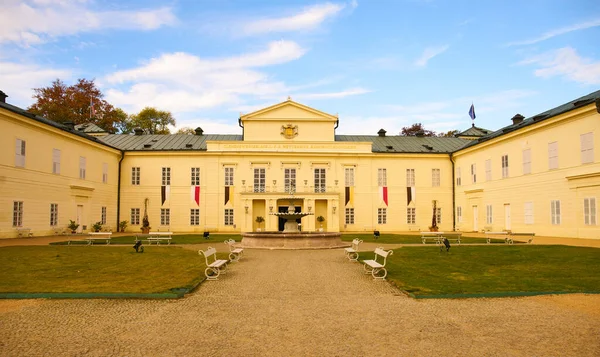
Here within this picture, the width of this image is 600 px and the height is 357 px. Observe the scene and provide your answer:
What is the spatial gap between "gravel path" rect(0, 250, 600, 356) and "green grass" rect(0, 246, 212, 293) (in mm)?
1185

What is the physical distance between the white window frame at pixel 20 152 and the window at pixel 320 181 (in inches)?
848

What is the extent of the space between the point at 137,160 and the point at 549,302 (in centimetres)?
3529

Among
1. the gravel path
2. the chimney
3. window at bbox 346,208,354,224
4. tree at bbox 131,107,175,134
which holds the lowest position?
the gravel path

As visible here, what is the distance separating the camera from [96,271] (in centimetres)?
1258

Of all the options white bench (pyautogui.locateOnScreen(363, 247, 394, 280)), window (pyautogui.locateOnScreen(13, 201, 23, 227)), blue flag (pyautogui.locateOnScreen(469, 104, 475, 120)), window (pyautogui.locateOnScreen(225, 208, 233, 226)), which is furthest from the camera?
blue flag (pyautogui.locateOnScreen(469, 104, 475, 120))

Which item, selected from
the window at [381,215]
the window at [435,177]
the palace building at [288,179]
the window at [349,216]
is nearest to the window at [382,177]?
the palace building at [288,179]

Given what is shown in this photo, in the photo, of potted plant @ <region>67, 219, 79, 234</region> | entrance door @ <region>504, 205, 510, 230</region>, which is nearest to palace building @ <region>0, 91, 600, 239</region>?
entrance door @ <region>504, 205, 510, 230</region>

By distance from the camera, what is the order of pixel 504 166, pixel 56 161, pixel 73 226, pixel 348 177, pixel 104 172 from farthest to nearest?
1. pixel 348 177
2. pixel 104 172
3. pixel 504 166
4. pixel 73 226
5. pixel 56 161

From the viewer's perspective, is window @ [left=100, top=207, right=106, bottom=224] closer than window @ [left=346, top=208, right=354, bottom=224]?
Yes

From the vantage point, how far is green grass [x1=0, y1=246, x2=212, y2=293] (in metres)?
9.95

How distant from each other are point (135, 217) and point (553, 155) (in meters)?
31.3

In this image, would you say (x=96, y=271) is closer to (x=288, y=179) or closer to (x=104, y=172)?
(x=104, y=172)

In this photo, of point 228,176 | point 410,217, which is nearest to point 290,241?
point 228,176

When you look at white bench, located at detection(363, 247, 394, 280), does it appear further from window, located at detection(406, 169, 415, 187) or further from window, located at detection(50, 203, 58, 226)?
window, located at detection(406, 169, 415, 187)
